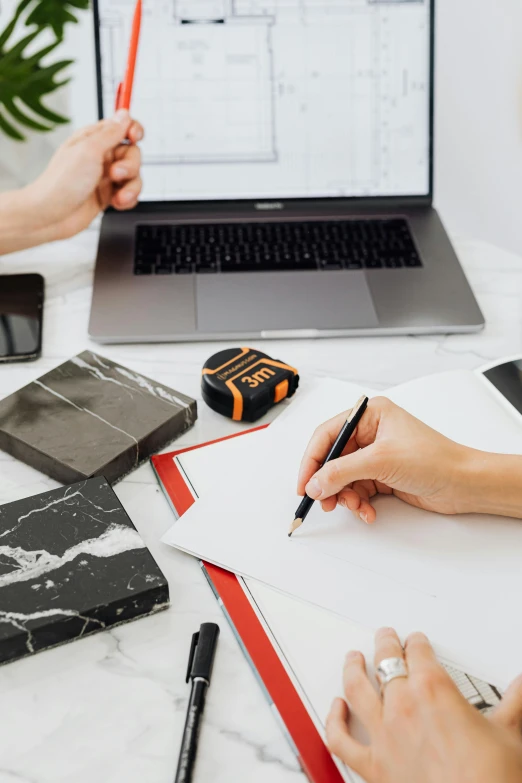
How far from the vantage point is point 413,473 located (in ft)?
2.04

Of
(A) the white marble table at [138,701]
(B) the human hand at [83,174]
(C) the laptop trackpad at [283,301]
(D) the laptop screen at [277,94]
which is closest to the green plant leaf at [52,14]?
(D) the laptop screen at [277,94]

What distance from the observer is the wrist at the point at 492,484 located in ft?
2.06

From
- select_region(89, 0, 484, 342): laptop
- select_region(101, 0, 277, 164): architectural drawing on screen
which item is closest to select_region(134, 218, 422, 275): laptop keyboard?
select_region(89, 0, 484, 342): laptop

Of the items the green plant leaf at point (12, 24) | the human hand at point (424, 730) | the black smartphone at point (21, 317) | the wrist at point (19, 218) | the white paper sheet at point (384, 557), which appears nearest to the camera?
the human hand at point (424, 730)

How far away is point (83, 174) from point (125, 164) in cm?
6

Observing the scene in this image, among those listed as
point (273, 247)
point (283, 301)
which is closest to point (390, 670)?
point (283, 301)

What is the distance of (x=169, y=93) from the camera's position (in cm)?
109

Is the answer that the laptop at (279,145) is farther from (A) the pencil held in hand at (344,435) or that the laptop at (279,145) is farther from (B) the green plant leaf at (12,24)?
(A) the pencil held in hand at (344,435)

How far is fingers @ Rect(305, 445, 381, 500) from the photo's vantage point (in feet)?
2.02

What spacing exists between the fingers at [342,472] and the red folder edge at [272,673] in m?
0.10

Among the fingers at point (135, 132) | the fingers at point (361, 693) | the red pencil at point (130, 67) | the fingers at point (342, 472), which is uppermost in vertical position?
the red pencil at point (130, 67)

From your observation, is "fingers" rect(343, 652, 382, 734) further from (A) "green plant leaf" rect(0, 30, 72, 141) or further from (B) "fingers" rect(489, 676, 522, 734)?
(A) "green plant leaf" rect(0, 30, 72, 141)

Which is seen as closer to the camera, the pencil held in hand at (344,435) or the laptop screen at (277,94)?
the pencil held in hand at (344,435)

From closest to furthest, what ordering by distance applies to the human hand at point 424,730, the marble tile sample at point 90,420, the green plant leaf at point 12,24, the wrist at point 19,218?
the human hand at point 424,730, the marble tile sample at point 90,420, the wrist at point 19,218, the green plant leaf at point 12,24
